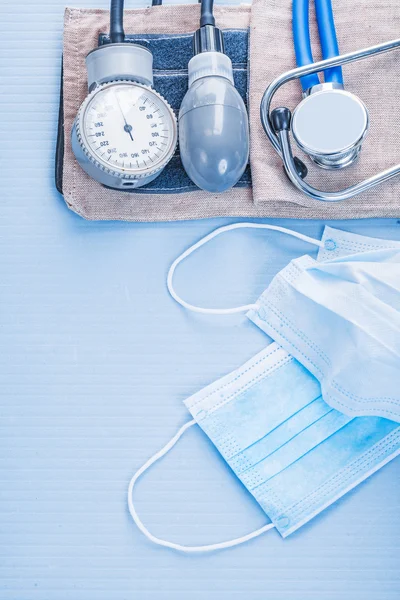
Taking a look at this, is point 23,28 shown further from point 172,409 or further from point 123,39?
point 172,409

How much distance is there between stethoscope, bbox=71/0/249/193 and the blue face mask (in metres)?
0.15

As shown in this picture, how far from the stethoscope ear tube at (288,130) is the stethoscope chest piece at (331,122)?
18 mm


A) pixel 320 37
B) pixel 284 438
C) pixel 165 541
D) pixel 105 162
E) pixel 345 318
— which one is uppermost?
pixel 320 37

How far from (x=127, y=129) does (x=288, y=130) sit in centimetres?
16

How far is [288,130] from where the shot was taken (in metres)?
0.71

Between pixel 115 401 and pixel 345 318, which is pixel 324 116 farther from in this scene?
pixel 115 401

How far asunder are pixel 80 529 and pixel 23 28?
0.55 m

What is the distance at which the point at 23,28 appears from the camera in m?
0.79

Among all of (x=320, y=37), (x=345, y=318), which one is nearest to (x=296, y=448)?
(x=345, y=318)

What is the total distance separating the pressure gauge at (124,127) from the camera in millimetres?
695

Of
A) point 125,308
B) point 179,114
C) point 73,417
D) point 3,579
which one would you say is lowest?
point 3,579

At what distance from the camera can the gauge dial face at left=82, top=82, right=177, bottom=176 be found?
0.70 metres

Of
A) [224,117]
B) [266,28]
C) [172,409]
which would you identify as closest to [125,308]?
[172,409]

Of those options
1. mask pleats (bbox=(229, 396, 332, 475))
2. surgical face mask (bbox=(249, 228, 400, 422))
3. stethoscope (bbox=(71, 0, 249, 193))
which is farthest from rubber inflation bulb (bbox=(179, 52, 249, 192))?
mask pleats (bbox=(229, 396, 332, 475))
